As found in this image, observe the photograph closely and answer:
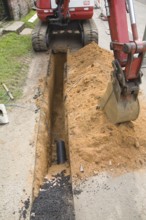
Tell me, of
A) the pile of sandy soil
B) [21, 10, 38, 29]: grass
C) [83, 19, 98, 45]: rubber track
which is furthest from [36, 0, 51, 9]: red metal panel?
[21, 10, 38, 29]: grass

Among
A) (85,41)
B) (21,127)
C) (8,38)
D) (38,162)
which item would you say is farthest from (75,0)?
(38,162)

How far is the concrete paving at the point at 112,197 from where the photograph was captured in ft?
12.7

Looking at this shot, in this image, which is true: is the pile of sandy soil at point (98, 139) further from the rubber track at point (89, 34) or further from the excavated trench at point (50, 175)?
the rubber track at point (89, 34)

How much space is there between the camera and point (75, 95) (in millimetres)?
6332

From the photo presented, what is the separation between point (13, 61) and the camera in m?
8.17

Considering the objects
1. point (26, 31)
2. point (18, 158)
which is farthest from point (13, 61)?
point (18, 158)

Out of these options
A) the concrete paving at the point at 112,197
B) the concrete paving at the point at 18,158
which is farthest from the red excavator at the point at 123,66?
the concrete paving at the point at 18,158

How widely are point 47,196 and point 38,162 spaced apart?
0.74m

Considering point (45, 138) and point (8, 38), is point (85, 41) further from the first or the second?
point (45, 138)

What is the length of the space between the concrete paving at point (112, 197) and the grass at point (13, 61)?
3.12 m

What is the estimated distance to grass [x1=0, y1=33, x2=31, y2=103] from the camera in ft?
22.5

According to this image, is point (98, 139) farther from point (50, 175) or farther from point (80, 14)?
point (80, 14)

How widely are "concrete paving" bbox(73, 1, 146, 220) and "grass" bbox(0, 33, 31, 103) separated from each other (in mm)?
3118

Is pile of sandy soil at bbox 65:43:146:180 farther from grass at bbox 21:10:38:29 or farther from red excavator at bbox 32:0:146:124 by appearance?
grass at bbox 21:10:38:29
